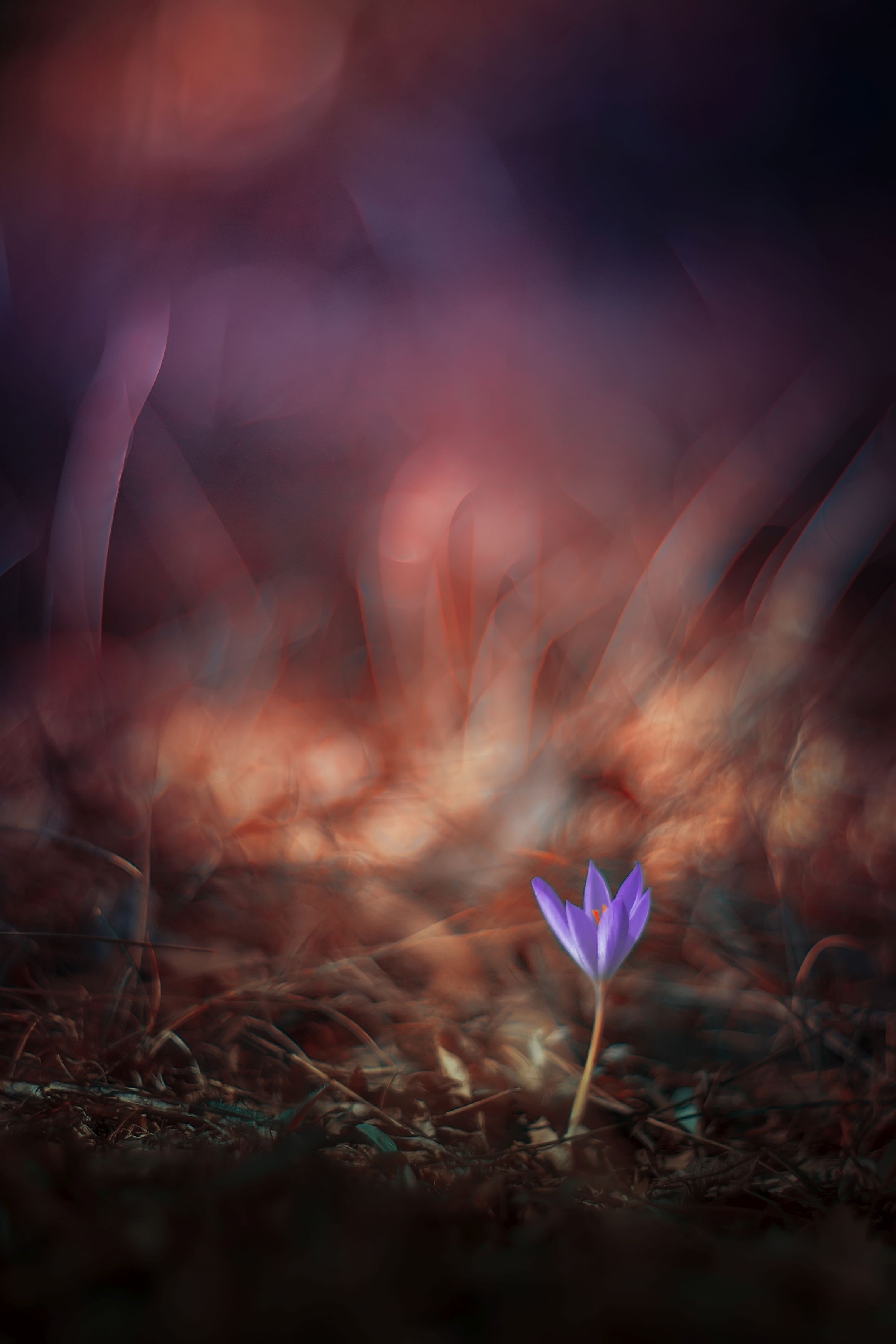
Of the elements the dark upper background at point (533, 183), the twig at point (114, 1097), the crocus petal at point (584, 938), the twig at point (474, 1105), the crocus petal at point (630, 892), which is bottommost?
the twig at point (474, 1105)

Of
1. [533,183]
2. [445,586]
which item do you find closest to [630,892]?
[445,586]

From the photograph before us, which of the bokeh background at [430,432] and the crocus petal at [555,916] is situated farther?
the bokeh background at [430,432]

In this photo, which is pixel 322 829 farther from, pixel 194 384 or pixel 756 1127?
pixel 194 384

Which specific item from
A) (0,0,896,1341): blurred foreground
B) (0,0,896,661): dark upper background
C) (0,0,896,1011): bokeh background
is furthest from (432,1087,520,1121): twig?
(0,0,896,661): dark upper background

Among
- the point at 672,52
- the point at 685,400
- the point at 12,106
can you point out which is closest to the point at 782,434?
the point at 685,400

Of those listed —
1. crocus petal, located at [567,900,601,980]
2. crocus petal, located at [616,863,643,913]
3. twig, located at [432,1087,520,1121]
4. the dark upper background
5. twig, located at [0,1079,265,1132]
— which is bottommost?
twig, located at [432,1087,520,1121]

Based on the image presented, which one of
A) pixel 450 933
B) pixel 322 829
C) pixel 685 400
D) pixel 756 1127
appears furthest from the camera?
pixel 685 400

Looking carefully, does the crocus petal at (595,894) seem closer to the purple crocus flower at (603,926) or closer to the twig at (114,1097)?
the purple crocus flower at (603,926)

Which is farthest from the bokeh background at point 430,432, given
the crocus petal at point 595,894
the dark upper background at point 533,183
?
the crocus petal at point 595,894

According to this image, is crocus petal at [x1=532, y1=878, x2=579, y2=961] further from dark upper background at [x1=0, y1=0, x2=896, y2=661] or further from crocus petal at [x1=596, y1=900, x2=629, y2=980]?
dark upper background at [x1=0, y1=0, x2=896, y2=661]
